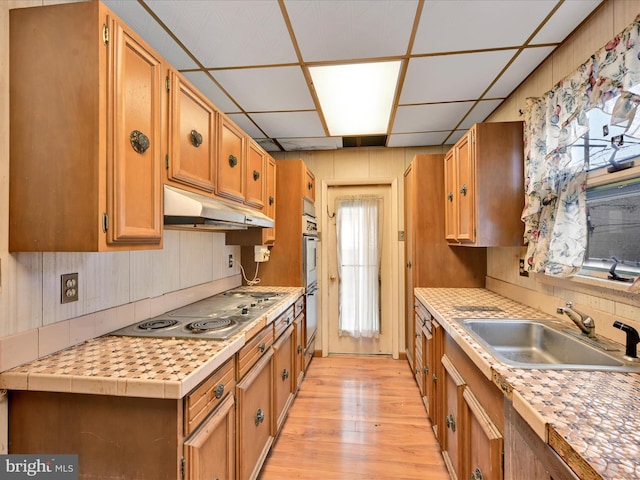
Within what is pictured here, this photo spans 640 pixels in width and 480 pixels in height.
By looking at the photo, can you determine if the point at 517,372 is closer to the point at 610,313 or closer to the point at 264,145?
the point at 610,313

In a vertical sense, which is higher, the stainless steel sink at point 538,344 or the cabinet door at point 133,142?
the cabinet door at point 133,142

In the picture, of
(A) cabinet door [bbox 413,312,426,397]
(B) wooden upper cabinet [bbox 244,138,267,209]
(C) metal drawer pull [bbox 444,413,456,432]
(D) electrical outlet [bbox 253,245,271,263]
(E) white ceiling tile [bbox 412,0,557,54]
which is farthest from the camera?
(D) electrical outlet [bbox 253,245,271,263]

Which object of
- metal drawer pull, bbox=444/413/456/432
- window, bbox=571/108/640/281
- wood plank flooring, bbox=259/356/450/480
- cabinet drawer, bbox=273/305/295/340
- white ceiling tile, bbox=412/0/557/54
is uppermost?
white ceiling tile, bbox=412/0/557/54

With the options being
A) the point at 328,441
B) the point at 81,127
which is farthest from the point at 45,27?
the point at 328,441

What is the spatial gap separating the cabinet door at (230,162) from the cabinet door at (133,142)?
0.54 meters

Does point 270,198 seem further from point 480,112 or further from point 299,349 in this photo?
point 480,112

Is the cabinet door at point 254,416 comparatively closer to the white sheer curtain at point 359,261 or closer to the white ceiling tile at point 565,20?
the white sheer curtain at point 359,261

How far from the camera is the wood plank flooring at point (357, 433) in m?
1.77

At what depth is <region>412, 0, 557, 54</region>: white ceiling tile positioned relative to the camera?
130cm

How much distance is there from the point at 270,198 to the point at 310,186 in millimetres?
665

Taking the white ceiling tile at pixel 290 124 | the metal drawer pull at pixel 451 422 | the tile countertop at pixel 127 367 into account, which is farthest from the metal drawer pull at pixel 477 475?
the white ceiling tile at pixel 290 124

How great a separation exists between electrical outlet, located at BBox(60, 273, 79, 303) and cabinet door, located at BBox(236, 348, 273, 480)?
79 centimetres

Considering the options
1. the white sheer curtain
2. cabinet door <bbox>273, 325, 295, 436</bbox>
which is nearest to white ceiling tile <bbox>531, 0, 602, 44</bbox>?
the white sheer curtain

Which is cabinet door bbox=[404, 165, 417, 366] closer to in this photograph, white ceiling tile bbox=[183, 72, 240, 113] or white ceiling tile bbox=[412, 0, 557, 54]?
white ceiling tile bbox=[412, 0, 557, 54]
